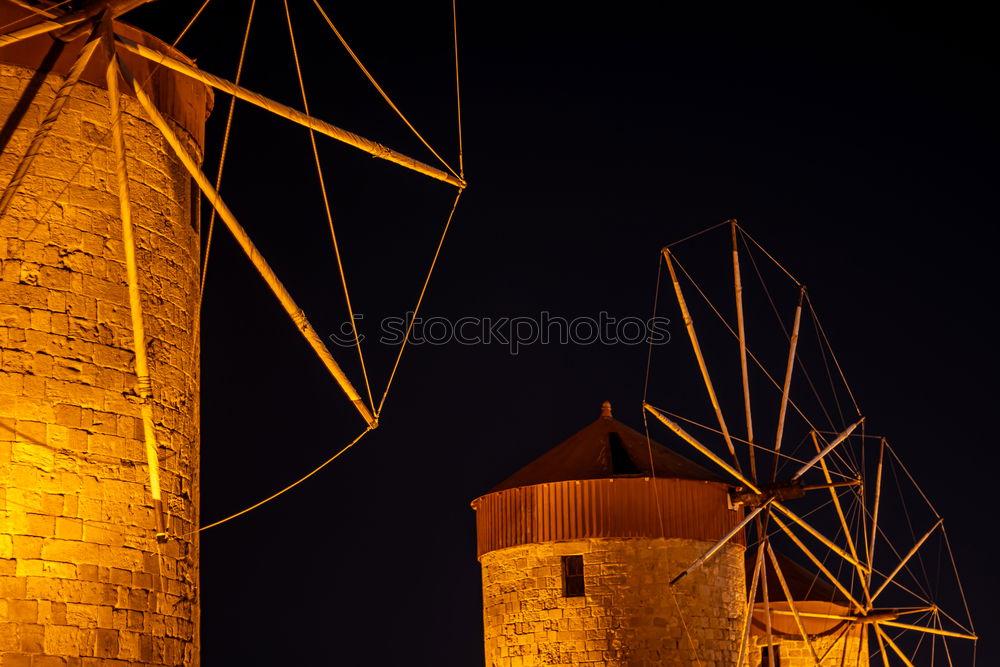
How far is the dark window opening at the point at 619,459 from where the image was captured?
2528 cm

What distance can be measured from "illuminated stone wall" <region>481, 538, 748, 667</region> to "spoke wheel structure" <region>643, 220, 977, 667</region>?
0.95m

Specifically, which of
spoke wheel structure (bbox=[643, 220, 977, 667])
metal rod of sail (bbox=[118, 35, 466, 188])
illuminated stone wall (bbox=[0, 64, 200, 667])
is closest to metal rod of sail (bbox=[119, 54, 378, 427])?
metal rod of sail (bbox=[118, 35, 466, 188])

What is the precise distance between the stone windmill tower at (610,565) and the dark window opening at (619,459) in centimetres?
3

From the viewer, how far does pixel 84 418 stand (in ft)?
42.7

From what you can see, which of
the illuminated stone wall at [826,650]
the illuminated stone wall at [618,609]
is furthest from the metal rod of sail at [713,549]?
the illuminated stone wall at [826,650]

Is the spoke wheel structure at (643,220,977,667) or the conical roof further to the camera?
the spoke wheel structure at (643,220,977,667)

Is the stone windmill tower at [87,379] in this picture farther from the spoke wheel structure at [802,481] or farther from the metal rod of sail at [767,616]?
the spoke wheel structure at [802,481]

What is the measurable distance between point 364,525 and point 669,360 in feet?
44.0

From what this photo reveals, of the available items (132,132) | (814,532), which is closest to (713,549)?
(814,532)

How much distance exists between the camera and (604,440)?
86.3 ft

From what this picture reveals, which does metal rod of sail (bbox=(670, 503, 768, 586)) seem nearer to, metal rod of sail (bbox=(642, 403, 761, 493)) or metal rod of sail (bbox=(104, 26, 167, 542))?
metal rod of sail (bbox=(642, 403, 761, 493))

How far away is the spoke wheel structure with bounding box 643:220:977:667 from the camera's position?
2908 centimetres

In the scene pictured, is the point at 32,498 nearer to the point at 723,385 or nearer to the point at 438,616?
the point at 438,616

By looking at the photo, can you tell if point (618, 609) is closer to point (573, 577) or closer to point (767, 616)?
point (573, 577)
